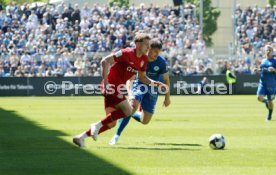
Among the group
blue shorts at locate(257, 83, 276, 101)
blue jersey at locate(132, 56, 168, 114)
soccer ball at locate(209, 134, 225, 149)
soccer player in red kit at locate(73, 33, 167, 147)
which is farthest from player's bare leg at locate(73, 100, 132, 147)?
blue shorts at locate(257, 83, 276, 101)

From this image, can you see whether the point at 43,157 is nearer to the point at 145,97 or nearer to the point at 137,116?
the point at 137,116

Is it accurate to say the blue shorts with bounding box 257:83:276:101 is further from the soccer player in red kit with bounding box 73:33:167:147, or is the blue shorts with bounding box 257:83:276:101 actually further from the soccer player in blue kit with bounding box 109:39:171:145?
the soccer player in red kit with bounding box 73:33:167:147

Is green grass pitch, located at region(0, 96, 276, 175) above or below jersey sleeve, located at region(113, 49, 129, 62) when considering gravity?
below

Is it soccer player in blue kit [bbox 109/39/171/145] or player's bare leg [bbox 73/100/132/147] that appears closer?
player's bare leg [bbox 73/100/132/147]

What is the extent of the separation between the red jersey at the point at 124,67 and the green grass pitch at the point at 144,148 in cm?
133

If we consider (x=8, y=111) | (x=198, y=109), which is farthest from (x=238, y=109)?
(x=8, y=111)

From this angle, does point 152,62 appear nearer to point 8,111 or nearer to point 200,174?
point 200,174

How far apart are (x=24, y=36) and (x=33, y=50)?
1330 mm

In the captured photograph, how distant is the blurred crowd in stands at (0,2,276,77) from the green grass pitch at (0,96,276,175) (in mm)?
18474

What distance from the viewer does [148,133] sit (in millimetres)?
18250

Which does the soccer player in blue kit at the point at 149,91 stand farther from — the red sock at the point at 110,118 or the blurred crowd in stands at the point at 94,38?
the blurred crowd in stands at the point at 94,38

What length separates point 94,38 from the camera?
45.5m

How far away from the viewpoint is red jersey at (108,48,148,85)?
13984 millimetres

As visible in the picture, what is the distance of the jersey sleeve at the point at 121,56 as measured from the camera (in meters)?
13.8
